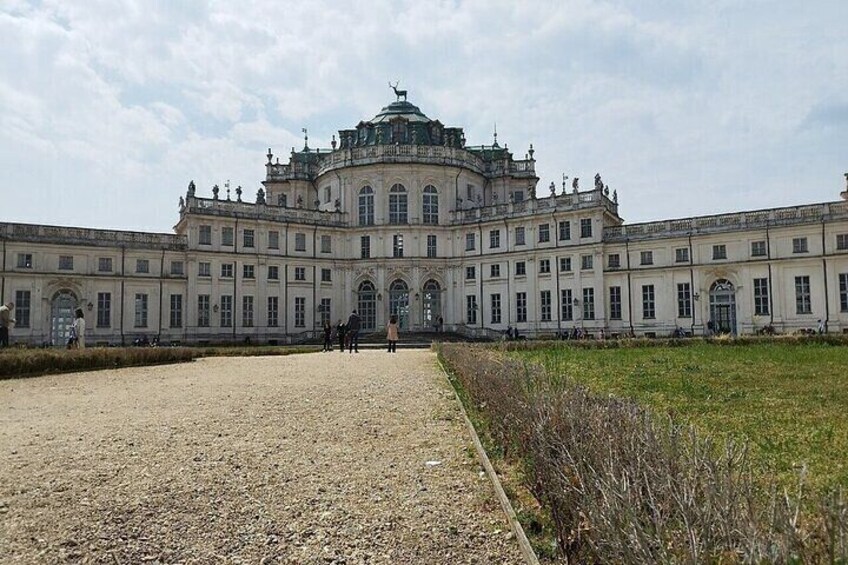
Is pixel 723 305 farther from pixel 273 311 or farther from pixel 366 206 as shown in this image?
pixel 273 311

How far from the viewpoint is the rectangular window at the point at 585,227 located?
52688mm

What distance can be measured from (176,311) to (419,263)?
65.5 ft

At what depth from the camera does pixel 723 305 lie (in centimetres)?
4800

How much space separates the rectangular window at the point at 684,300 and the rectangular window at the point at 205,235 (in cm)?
3614

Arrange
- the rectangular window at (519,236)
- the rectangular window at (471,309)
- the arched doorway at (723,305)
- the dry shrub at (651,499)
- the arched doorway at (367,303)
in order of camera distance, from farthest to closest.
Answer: the arched doorway at (367,303) < the rectangular window at (471,309) < the rectangular window at (519,236) < the arched doorway at (723,305) < the dry shrub at (651,499)

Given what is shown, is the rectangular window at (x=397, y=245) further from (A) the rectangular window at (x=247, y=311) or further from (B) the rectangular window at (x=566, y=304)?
(B) the rectangular window at (x=566, y=304)

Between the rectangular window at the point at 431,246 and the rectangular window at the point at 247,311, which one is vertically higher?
the rectangular window at the point at 431,246

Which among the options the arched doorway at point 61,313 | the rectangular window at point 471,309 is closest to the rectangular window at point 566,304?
the rectangular window at point 471,309

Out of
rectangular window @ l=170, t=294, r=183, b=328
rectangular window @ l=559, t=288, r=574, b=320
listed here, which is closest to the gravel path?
rectangular window @ l=170, t=294, r=183, b=328

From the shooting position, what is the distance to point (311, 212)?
193 ft

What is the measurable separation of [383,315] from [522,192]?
20182mm

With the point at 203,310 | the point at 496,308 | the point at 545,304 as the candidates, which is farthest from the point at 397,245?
the point at 203,310

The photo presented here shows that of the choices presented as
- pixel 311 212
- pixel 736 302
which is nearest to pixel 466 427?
pixel 736 302

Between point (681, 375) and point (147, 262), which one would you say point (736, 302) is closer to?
point (681, 375)
